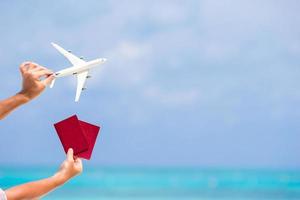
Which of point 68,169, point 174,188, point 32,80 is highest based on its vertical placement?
point 174,188

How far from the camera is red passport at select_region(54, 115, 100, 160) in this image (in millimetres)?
1553

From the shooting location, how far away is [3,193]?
141cm

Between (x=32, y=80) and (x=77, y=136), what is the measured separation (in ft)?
0.58

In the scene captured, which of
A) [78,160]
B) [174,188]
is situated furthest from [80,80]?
[174,188]

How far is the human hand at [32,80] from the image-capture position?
1458 mm

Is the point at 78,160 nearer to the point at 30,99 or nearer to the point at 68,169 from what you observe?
the point at 68,169

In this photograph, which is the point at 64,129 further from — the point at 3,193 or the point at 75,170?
the point at 3,193

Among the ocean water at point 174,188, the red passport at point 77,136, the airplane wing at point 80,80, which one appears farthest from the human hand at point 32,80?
the ocean water at point 174,188

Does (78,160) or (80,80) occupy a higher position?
(80,80)

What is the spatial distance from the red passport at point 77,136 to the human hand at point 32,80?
0.11m

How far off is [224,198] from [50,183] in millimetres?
16001

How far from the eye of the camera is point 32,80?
1457 mm

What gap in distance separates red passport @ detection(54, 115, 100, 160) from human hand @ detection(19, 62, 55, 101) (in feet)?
0.36

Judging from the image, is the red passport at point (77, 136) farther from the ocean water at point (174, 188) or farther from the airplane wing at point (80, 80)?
the ocean water at point (174, 188)
